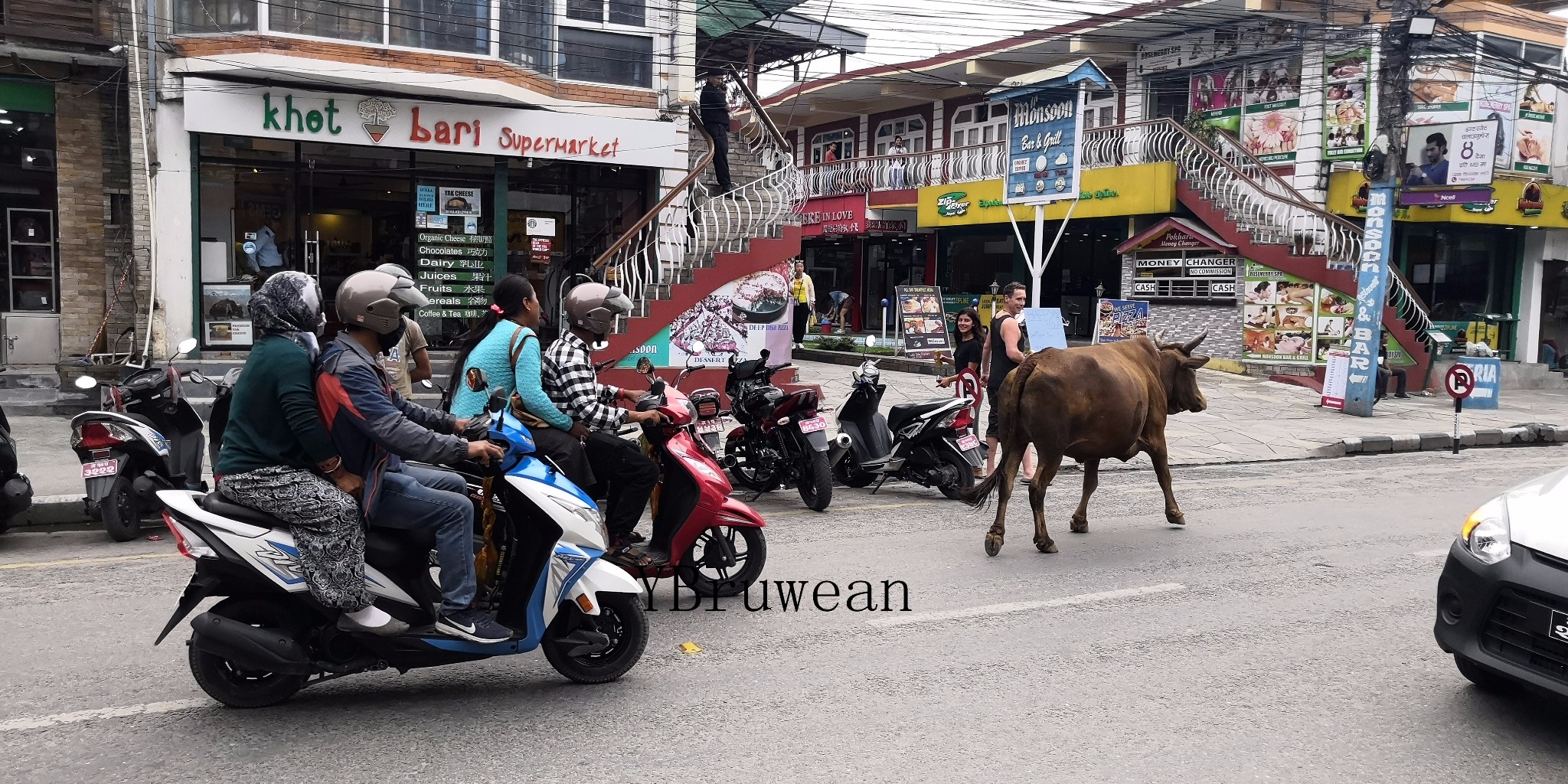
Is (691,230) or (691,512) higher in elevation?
(691,230)

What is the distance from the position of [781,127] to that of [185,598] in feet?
112

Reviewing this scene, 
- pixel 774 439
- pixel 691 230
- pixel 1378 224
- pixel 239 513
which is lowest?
pixel 774 439

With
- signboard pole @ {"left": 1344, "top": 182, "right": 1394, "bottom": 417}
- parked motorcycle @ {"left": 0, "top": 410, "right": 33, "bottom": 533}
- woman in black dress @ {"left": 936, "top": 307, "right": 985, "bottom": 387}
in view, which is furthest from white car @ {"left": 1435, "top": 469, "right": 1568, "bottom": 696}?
signboard pole @ {"left": 1344, "top": 182, "right": 1394, "bottom": 417}

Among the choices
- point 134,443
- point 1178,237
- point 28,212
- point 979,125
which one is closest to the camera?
point 134,443

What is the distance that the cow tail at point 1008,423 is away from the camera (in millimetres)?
8197

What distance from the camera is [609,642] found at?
5.16 metres

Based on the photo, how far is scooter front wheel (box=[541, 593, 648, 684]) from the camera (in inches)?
201

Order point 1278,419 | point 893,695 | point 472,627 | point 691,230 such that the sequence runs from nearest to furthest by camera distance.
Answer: point 472,627 → point 893,695 → point 691,230 → point 1278,419

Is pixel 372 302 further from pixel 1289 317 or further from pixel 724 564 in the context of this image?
pixel 1289 317

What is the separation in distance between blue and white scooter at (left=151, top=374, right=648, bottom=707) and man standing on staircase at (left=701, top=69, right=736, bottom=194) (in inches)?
474

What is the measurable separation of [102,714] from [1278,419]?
1543 centimetres

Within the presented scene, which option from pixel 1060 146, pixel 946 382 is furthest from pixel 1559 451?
pixel 946 382

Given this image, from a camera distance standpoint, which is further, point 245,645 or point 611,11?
point 611,11

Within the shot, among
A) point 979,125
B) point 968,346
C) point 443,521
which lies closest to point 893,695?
point 443,521
